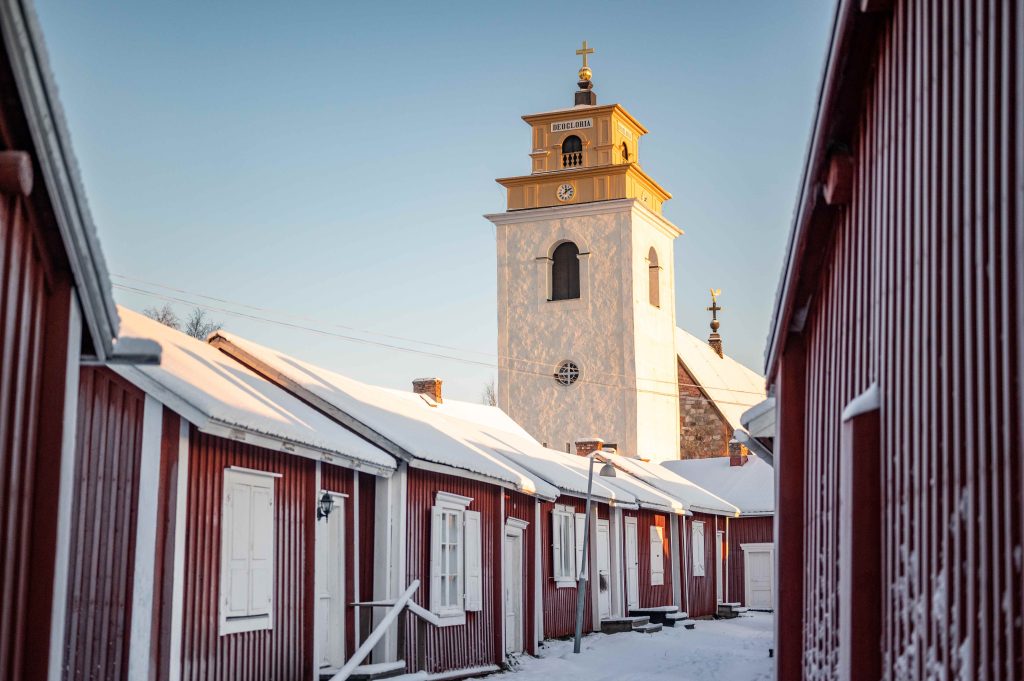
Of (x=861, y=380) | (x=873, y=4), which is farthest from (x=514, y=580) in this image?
(x=873, y=4)

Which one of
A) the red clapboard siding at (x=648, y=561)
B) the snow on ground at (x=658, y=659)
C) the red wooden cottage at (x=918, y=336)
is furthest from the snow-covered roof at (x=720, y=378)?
the red wooden cottage at (x=918, y=336)

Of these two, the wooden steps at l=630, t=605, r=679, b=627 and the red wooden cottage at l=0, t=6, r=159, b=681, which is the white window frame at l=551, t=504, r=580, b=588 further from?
the red wooden cottage at l=0, t=6, r=159, b=681

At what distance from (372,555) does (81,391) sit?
18.3ft

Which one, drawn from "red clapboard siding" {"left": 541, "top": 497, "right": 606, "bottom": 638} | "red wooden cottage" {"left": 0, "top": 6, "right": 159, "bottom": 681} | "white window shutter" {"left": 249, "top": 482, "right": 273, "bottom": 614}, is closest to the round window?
"red clapboard siding" {"left": 541, "top": 497, "right": 606, "bottom": 638}

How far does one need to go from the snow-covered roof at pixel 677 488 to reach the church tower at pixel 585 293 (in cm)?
912

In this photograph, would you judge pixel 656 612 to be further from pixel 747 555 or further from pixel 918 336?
pixel 918 336

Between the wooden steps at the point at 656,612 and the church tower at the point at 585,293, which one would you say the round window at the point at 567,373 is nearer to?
the church tower at the point at 585,293

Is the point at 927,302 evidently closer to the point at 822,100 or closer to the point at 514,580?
the point at 822,100

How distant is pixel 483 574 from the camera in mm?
18688

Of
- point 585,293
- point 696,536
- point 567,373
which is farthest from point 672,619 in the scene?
point 585,293

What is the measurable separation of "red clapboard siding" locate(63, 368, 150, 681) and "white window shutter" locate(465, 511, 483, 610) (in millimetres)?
7597

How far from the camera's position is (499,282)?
160ft

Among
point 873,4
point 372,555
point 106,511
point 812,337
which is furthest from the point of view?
point 372,555

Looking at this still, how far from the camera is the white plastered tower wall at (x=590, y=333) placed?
46469mm
